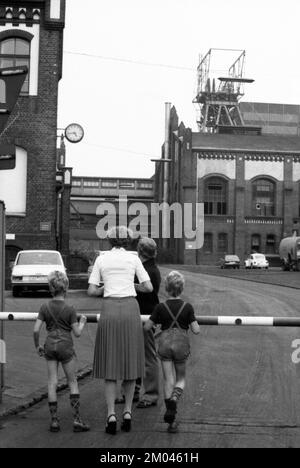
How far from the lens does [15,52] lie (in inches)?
1250

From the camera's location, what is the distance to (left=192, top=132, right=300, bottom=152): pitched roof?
243 ft

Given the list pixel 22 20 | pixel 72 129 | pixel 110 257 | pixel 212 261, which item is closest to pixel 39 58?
pixel 22 20

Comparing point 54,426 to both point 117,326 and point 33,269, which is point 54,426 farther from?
point 33,269

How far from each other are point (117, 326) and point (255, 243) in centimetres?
6926

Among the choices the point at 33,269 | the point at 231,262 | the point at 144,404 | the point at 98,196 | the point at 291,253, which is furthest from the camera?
the point at 98,196

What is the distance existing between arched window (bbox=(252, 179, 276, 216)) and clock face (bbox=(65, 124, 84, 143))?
42957mm

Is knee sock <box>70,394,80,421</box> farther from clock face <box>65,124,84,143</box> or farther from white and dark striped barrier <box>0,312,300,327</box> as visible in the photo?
clock face <box>65,124,84,143</box>

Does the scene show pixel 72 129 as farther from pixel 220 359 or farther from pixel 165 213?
pixel 165 213

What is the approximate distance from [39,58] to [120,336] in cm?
2651

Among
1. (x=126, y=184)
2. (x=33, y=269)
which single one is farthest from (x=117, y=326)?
(x=126, y=184)

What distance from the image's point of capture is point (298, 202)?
7588cm

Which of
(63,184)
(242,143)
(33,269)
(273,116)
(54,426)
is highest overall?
(273,116)

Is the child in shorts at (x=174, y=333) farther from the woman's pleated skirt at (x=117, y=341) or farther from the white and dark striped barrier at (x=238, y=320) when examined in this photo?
the white and dark striped barrier at (x=238, y=320)

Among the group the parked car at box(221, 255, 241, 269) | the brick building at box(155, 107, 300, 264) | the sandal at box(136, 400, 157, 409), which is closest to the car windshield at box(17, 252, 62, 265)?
the sandal at box(136, 400, 157, 409)
